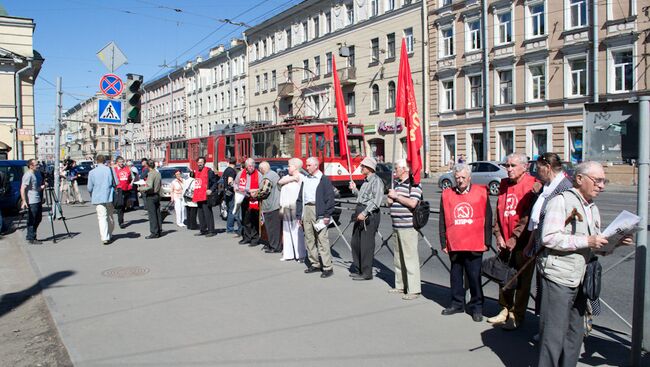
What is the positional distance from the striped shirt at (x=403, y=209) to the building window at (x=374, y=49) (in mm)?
34950

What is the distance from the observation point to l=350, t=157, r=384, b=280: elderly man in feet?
24.5

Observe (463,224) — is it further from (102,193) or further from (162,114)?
(162,114)

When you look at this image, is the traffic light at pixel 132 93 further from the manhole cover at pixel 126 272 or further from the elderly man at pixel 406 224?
the elderly man at pixel 406 224

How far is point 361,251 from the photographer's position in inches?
308

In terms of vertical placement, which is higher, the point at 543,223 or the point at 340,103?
the point at 340,103

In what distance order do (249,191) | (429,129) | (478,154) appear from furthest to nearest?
(429,129) < (478,154) < (249,191)

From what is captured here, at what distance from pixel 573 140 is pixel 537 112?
259 centimetres

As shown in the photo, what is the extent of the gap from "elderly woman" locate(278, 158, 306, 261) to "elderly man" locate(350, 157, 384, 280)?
6.24 feet

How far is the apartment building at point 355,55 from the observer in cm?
3819

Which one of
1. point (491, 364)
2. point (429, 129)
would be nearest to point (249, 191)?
point (491, 364)

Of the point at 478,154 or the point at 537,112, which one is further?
the point at 478,154

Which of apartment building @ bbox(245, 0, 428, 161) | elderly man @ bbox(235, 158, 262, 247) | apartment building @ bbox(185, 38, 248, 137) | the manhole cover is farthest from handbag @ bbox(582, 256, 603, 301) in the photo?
apartment building @ bbox(185, 38, 248, 137)

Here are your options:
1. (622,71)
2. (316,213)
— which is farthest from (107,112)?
(622,71)

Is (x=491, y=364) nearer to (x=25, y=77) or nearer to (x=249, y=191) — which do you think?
(x=249, y=191)
